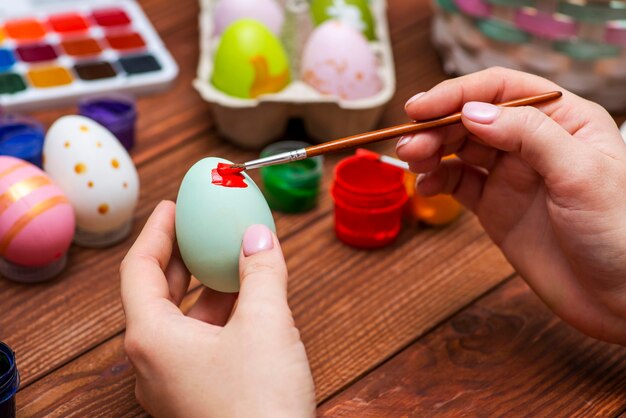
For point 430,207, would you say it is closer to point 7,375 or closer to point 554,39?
point 554,39

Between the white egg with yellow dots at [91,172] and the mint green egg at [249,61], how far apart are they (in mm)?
235

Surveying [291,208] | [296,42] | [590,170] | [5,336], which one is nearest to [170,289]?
[5,336]

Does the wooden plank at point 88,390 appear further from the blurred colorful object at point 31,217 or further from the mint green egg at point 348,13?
the mint green egg at point 348,13

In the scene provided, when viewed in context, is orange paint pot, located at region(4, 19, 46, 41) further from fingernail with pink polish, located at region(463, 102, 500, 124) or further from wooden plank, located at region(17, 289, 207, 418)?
fingernail with pink polish, located at region(463, 102, 500, 124)

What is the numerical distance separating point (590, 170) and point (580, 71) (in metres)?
0.54

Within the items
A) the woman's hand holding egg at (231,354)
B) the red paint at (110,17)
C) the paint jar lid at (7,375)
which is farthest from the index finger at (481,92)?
the red paint at (110,17)

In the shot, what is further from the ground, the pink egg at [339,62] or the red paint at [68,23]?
the pink egg at [339,62]

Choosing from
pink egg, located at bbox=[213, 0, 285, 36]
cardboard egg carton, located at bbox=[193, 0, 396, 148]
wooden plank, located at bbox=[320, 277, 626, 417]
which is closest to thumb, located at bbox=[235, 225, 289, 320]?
wooden plank, located at bbox=[320, 277, 626, 417]

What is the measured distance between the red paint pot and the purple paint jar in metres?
0.35

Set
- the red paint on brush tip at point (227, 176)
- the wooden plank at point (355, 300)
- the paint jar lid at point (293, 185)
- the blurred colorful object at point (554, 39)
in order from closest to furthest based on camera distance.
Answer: the red paint on brush tip at point (227, 176) < the wooden plank at point (355, 300) < the paint jar lid at point (293, 185) < the blurred colorful object at point (554, 39)

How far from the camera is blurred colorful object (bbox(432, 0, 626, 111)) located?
1263mm

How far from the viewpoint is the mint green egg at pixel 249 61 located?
122 centimetres

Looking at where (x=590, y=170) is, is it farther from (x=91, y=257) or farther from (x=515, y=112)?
(x=91, y=257)

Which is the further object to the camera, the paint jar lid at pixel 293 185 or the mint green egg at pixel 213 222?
the paint jar lid at pixel 293 185
